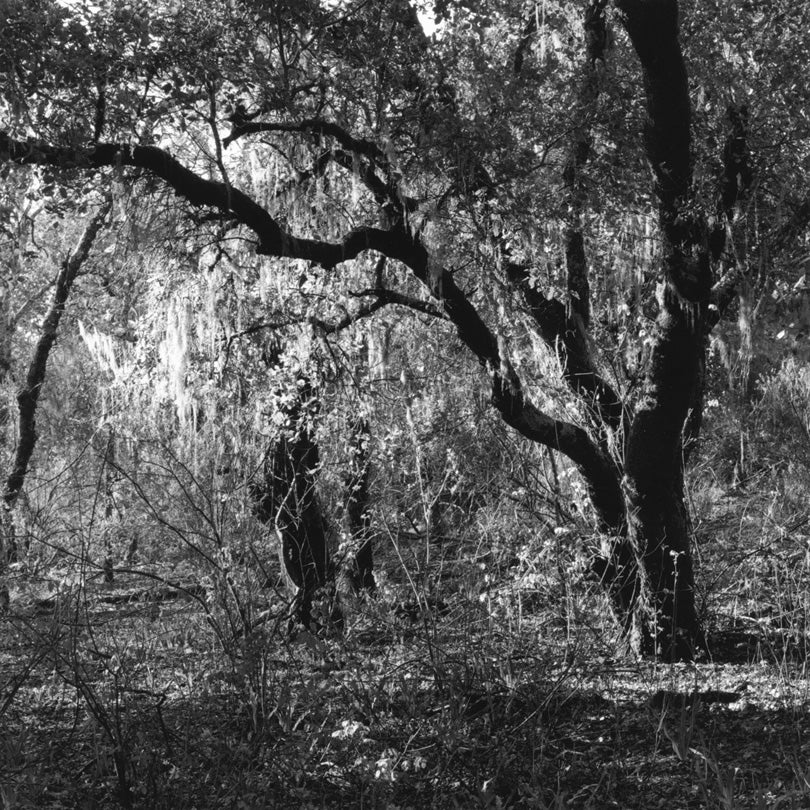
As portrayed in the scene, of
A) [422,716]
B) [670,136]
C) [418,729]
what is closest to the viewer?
[418,729]

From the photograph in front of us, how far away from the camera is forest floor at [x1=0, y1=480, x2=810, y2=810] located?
15.5 feet

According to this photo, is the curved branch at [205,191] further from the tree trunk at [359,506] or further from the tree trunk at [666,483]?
the tree trunk at [666,483]

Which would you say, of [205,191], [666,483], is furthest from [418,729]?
[205,191]

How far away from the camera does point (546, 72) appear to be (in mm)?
6461

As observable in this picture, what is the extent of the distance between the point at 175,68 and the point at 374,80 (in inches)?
49.7

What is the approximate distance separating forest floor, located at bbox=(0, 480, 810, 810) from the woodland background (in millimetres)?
29

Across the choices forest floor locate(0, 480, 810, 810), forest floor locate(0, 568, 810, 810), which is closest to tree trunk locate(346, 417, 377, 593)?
forest floor locate(0, 480, 810, 810)

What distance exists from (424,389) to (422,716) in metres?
3.24

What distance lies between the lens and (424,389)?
7.94 meters

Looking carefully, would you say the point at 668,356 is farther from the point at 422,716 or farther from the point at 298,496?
the point at 298,496

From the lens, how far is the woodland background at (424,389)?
16.6 feet

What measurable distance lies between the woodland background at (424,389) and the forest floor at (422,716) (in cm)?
3

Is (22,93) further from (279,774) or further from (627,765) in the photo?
(627,765)

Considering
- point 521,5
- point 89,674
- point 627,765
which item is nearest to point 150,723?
point 89,674
